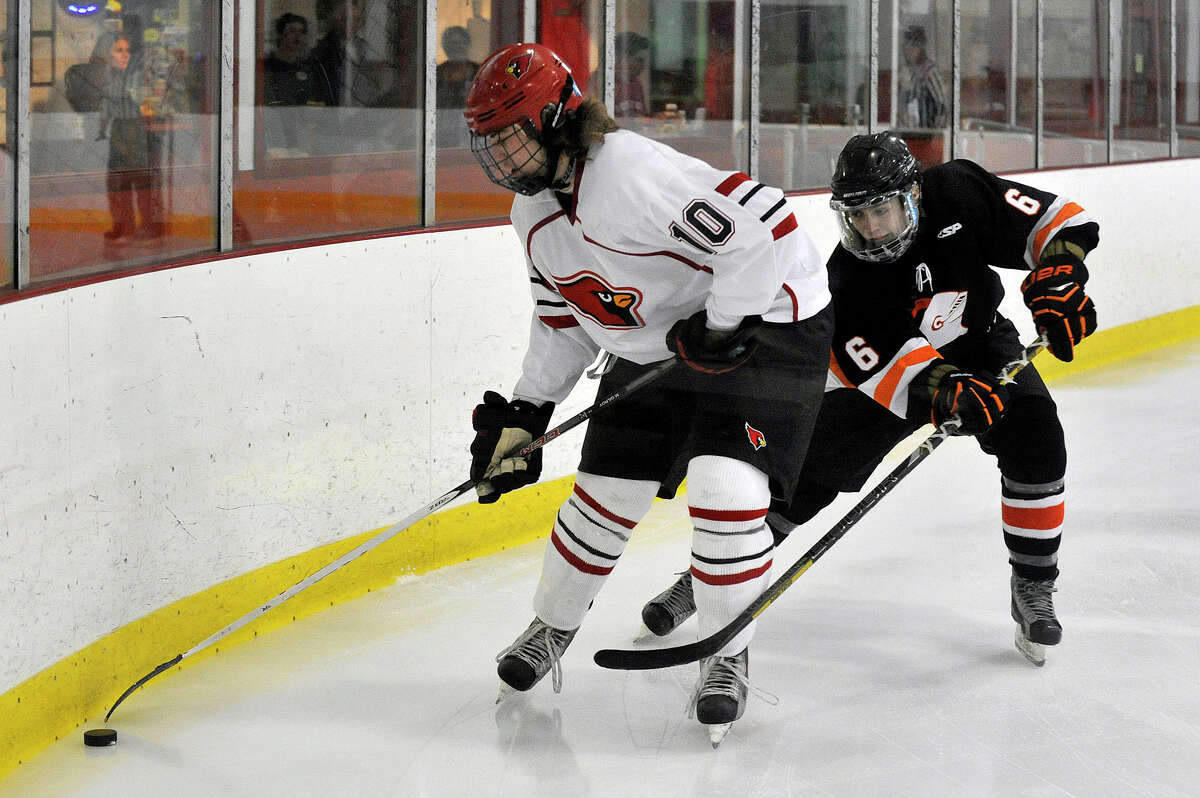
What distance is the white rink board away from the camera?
7.06 ft

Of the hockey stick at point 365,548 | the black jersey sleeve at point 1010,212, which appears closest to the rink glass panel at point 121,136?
the hockey stick at point 365,548

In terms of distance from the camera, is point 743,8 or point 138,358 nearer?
point 138,358

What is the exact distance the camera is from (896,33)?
5316 millimetres

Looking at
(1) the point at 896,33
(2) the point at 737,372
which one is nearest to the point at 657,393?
(2) the point at 737,372

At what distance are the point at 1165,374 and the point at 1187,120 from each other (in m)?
1.97

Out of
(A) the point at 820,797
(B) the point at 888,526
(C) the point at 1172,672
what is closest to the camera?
(A) the point at 820,797

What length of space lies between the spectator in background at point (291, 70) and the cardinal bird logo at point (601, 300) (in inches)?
45.0

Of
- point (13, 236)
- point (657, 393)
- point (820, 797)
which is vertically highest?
point (13, 236)

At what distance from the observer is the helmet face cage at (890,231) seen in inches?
91.9

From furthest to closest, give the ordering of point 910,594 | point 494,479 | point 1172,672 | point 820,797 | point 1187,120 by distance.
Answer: point 1187,120, point 910,594, point 1172,672, point 494,479, point 820,797

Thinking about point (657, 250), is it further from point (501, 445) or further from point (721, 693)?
point (721, 693)

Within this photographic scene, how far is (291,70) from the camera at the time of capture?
3.06 m

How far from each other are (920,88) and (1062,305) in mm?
3386

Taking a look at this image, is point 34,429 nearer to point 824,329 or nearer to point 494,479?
point 494,479
